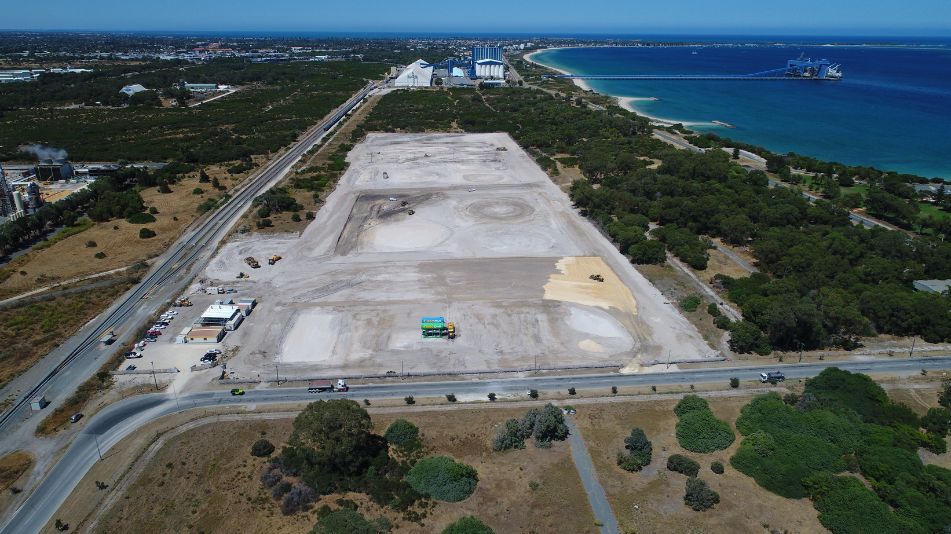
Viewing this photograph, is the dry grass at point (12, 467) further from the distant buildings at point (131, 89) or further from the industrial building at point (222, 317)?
the distant buildings at point (131, 89)

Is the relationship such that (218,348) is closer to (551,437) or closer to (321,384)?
(321,384)

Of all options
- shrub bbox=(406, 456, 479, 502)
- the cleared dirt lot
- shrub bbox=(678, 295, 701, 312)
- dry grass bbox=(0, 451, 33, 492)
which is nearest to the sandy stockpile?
the cleared dirt lot

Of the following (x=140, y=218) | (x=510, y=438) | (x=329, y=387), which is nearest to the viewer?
(x=510, y=438)

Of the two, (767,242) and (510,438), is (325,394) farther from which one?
(767,242)

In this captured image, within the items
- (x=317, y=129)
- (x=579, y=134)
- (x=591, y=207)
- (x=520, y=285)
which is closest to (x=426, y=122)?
(x=317, y=129)

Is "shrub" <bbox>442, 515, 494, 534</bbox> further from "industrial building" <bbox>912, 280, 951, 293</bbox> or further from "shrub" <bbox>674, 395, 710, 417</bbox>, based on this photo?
"industrial building" <bbox>912, 280, 951, 293</bbox>

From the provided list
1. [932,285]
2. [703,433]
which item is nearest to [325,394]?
[703,433]
